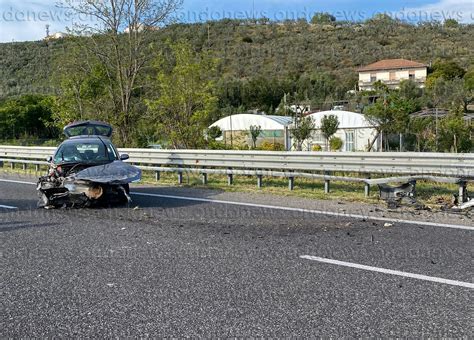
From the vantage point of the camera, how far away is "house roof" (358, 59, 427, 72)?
7331 cm

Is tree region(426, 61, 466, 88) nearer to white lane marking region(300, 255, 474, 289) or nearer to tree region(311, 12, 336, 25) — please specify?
tree region(311, 12, 336, 25)

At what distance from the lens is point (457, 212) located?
801 centimetres

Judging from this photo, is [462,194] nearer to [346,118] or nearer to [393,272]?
[393,272]

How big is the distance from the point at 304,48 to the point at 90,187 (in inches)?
2949

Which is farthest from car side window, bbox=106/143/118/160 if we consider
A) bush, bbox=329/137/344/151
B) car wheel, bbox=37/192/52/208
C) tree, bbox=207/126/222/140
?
bush, bbox=329/137/344/151

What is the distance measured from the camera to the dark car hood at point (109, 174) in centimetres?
885

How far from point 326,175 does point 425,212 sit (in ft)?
8.93

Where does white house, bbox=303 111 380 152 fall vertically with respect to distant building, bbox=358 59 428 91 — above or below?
below

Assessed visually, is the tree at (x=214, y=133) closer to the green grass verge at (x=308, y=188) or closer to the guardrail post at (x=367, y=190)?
the green grass verge at (x=308, y=188)

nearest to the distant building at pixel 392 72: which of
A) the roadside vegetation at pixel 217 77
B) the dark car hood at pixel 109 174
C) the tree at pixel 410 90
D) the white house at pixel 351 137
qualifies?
the roadside vegetation at pixel 217 77

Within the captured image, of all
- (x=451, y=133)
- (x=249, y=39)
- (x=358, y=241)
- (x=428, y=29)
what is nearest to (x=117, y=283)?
(x=358, y=241)

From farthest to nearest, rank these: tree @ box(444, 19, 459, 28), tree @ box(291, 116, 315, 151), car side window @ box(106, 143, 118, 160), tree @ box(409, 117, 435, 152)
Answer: tree @ box(444, 19, 459, 28)
tree @ box(291, 116, 315, 151)
tree @ box(409, 117, 435, 152)
car side window @ box(106, 143, 118, 160)

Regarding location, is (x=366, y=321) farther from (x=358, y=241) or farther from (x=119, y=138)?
(x=119, y=138)

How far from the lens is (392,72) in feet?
251
